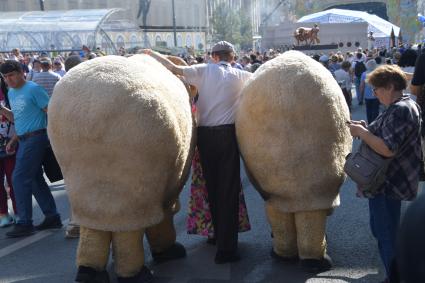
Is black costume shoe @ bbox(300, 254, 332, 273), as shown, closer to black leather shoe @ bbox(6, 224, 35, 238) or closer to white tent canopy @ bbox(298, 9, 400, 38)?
black leather shoe @ bbox(6, 224, 35, 238)

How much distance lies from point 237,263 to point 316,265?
754 mm

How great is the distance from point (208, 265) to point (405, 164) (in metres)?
1.99

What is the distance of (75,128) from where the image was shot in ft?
13.6

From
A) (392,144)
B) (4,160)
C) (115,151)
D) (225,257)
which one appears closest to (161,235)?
(225,257)

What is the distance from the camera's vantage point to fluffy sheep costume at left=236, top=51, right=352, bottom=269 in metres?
4.43

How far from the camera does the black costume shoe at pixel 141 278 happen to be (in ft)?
14.8

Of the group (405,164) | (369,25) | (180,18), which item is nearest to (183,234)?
(405,164)

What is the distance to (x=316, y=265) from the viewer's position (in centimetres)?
464

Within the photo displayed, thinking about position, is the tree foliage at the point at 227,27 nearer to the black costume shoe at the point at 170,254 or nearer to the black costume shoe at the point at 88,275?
the black costume shoe at the point at 170,254

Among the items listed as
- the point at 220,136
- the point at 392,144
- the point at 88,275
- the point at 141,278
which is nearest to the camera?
the point at 392,144

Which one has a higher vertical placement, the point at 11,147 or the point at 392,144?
the point at 392,144

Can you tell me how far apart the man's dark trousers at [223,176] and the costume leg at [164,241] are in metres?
0.47

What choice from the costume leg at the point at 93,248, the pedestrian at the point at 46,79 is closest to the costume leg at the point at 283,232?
the costume leg at the point at 93,248

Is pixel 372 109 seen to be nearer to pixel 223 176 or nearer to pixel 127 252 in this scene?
pixel 223 176
